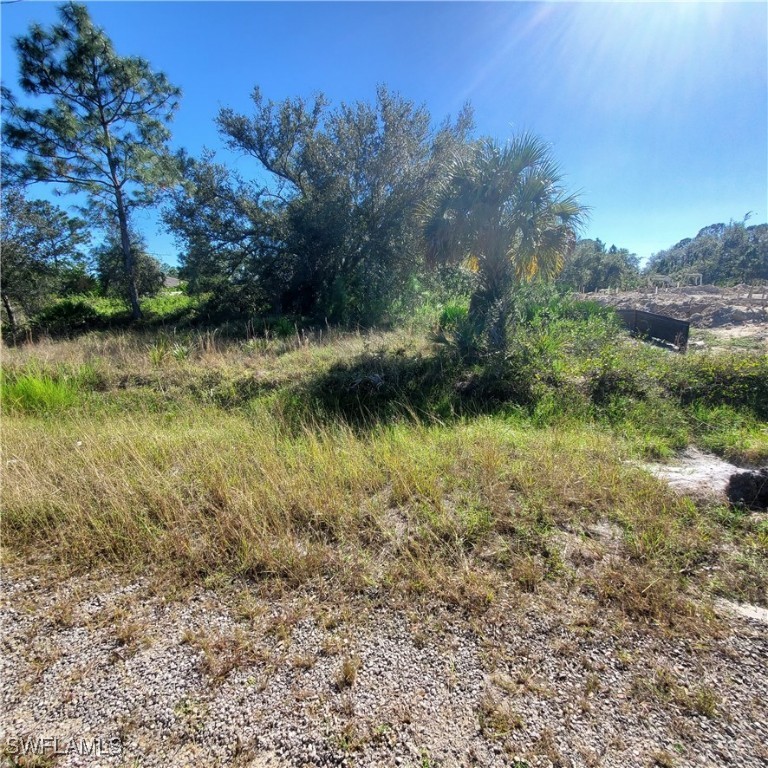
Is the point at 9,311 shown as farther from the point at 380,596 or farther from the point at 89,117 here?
the point at 380,596

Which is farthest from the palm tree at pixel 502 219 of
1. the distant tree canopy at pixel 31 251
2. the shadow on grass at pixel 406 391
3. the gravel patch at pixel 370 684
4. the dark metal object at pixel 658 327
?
the distant tree canopy at pixel 31 251

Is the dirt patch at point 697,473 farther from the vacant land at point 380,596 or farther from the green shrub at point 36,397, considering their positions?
the green shrub at point 36,397

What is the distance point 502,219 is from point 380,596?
7877 millimetres

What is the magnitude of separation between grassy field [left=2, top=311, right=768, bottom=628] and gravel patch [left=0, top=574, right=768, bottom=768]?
0.68 feet

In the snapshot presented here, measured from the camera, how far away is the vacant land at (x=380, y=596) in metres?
1.45

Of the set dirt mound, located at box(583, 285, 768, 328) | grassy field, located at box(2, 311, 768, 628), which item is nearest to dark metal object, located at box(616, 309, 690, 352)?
dirt mound, located at box(583, 285, 768, 328)

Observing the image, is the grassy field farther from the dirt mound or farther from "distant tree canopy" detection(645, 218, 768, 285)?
"distant tree canopy" detection(645, 218, 768, 285)

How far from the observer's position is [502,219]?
763cm

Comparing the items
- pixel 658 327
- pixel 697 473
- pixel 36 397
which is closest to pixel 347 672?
pixel 697 473

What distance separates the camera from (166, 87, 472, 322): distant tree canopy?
41.7ft

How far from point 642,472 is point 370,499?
265cm

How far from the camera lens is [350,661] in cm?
171

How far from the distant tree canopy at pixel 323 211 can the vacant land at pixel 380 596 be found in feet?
33.4

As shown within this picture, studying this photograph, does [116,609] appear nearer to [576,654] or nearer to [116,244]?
[576,654]
